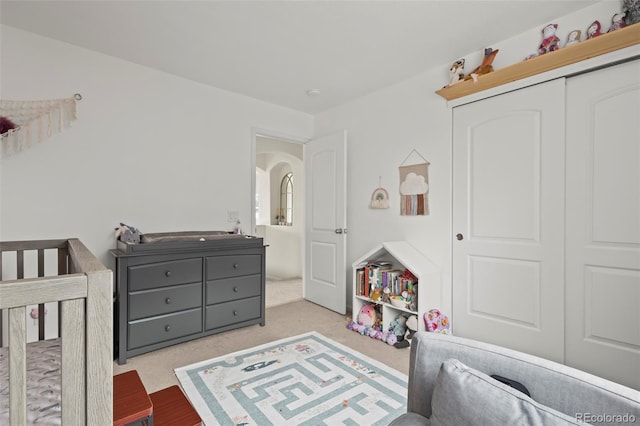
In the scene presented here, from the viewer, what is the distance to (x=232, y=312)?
9.04 ft

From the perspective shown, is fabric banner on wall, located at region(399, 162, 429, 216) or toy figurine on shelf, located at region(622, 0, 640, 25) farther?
fabric banner on wall, located at region(399, 162, 429, 216)

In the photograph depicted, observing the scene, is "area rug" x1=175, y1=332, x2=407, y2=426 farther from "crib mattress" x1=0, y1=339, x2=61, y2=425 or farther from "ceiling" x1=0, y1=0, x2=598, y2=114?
"ceiling" x1=0, y1=0, x2=598, y2=114

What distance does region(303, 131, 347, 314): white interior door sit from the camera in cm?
334

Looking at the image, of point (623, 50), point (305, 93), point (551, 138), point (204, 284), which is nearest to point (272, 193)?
point (305, 93)

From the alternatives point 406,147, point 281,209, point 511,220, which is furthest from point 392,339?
point 281,209

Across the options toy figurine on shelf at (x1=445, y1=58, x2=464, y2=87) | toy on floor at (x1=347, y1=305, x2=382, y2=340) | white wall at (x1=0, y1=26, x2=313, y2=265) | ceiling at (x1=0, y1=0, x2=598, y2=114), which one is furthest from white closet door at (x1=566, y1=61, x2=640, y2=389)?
white wall at (x1=0, y1=26, x2=313, y2=265)

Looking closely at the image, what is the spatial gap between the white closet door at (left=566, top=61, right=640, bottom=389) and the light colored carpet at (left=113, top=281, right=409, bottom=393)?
1195 millimetres

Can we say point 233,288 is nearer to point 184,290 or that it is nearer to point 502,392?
point 184,290

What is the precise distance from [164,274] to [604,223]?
3.05 metres

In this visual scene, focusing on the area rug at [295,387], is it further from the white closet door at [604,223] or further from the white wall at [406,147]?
the white closet door at [604,223]

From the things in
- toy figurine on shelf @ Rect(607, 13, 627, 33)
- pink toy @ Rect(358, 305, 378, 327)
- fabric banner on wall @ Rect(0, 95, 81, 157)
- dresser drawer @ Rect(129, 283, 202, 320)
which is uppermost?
toy figurine on shelf @ Rect(607, 13, 627, 33)

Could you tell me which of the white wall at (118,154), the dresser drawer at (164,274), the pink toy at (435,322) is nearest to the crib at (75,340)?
the dresser drawer at (164,274)

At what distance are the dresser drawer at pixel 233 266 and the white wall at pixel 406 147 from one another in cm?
114

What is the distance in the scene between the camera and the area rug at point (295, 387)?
1.63 meters
